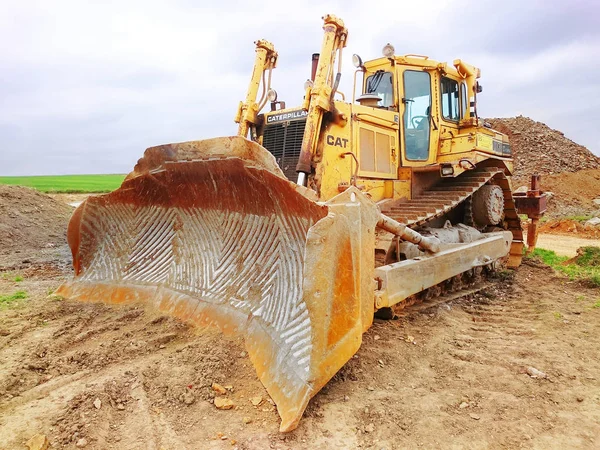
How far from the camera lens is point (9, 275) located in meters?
6.41

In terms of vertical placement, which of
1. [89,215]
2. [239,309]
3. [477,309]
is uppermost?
[89,215]

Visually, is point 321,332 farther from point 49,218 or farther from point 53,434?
point 49,218

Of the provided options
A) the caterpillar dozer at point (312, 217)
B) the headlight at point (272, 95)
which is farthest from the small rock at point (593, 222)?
the headlight at point (272, 95)

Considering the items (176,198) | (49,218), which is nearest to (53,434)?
(176,198)

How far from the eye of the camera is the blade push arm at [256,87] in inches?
243

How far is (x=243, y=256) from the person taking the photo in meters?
3.90

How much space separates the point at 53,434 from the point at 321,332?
4.70ft

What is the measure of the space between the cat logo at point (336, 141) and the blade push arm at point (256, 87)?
4.47 feet

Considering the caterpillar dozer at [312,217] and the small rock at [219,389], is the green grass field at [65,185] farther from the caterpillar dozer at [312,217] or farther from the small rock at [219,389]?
the small rock at [219,389]

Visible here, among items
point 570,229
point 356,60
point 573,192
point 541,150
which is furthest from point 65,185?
point 356,60

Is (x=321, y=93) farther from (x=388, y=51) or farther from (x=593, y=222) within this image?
(x=593, y=222)

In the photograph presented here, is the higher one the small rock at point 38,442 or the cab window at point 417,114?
the cab window at point 417,114

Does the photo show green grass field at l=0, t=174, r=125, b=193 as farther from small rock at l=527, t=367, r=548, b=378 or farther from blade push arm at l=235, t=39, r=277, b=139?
small rock at l=527, t=367, r=548, b=378

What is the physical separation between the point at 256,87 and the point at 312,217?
3.75m
